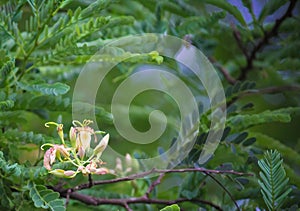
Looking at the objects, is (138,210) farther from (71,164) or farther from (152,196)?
(71,164)

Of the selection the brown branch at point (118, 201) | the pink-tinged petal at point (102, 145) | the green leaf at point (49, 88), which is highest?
the green leaf at point (49, 88)

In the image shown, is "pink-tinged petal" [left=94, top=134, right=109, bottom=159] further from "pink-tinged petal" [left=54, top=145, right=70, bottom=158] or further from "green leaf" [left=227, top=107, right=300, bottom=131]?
"green leaf" [left=227, top=107, right=300, bottom=131]

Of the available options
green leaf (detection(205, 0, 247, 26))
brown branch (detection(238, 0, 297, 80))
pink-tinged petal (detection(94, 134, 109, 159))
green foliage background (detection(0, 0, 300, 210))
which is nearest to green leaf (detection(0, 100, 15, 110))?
green foliage background (detection(0, 0, 300, 210))

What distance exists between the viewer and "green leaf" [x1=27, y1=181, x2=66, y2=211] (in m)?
0.57

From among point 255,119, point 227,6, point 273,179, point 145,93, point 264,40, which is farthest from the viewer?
point 145,93

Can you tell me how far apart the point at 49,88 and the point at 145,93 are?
0.54 metres

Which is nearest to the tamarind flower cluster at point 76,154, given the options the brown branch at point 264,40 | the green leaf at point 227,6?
the green leaf at point 227,6

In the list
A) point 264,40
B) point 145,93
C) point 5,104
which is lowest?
point 145,93

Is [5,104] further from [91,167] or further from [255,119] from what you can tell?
[255,119]

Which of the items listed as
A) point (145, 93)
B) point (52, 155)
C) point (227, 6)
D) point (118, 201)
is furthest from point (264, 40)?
point (52, 155)

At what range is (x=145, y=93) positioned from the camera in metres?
1.19

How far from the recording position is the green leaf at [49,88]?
640 mm

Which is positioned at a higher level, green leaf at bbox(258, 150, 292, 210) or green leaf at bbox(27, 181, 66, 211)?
green leaf at bbox(258, 150, 292, 210)

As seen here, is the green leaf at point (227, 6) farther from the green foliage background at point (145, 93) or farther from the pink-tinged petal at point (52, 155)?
the pink-tinged petal at point (52, 155)
